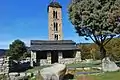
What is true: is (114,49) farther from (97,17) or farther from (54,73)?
(54,73)

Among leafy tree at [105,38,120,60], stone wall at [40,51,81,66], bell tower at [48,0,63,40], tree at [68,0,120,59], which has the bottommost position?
stone wall at [40,51,81,66]

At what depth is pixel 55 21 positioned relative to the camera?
97938 millimetres

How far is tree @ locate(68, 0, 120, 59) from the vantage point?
117ft

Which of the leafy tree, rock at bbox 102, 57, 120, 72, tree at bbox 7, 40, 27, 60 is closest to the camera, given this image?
rock at bbox 102, 57, 120, 72

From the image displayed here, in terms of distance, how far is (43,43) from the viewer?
213 feet

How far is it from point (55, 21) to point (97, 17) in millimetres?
62004

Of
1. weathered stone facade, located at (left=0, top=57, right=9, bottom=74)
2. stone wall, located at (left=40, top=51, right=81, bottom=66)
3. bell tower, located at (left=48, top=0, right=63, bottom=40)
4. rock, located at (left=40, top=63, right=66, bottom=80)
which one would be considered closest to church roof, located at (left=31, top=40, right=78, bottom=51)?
stone wall, located at (left=40, top=51, right=81, bottom=66)

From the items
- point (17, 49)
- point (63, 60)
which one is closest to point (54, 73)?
point (63, 60)

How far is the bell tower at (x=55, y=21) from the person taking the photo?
96688 millimetres

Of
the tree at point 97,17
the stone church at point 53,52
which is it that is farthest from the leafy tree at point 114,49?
the tree at point 97,17

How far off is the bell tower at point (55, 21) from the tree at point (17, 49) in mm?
20543

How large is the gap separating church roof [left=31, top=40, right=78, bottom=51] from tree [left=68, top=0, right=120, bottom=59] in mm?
22931

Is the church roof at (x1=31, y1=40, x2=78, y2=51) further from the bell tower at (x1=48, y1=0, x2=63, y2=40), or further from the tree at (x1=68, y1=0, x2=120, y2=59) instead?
the bell tower at (x1=48, y1=0, x2=63, y2=40)

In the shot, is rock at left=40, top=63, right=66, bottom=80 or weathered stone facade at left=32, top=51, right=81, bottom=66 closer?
rock at left=40, top=63, right=66, bottom=80
